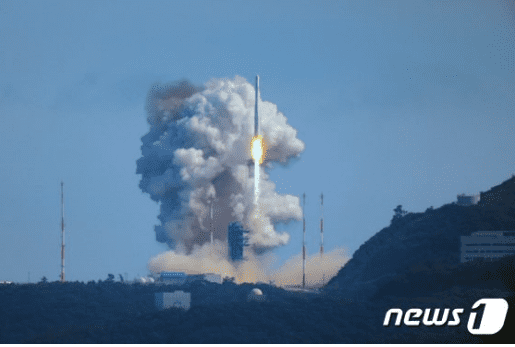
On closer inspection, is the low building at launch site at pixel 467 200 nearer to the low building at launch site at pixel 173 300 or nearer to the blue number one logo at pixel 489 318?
the blue number one logo at pixel 489 318

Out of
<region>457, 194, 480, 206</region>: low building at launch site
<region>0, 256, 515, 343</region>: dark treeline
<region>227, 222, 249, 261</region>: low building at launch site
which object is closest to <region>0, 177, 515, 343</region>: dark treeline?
<region>0, 256, 515, 343</region>: dark treeline

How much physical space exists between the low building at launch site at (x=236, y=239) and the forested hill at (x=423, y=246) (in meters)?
14.1

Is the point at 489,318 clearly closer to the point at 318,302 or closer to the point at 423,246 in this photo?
the point at 318,302

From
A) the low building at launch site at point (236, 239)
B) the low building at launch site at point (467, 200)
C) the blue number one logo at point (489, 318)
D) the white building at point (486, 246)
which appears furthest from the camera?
the low building at launch site at point (467, 200)

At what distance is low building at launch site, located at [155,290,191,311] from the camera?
153m

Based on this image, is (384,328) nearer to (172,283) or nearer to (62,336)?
(62,336)

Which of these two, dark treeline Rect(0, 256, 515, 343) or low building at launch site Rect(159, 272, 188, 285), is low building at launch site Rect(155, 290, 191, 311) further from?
low building at launch site Rect(159, 272, 188, 285)

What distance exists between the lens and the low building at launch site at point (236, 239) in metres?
183

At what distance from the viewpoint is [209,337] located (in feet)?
451

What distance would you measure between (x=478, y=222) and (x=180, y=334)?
65.4m

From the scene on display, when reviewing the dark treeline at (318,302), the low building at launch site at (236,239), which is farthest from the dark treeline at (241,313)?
the low building at launch site at (236,239)

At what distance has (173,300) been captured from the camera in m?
154

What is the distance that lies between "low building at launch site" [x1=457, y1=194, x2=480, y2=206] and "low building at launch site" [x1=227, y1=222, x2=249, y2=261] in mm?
37473

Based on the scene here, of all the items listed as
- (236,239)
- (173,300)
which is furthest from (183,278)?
(173,300)
